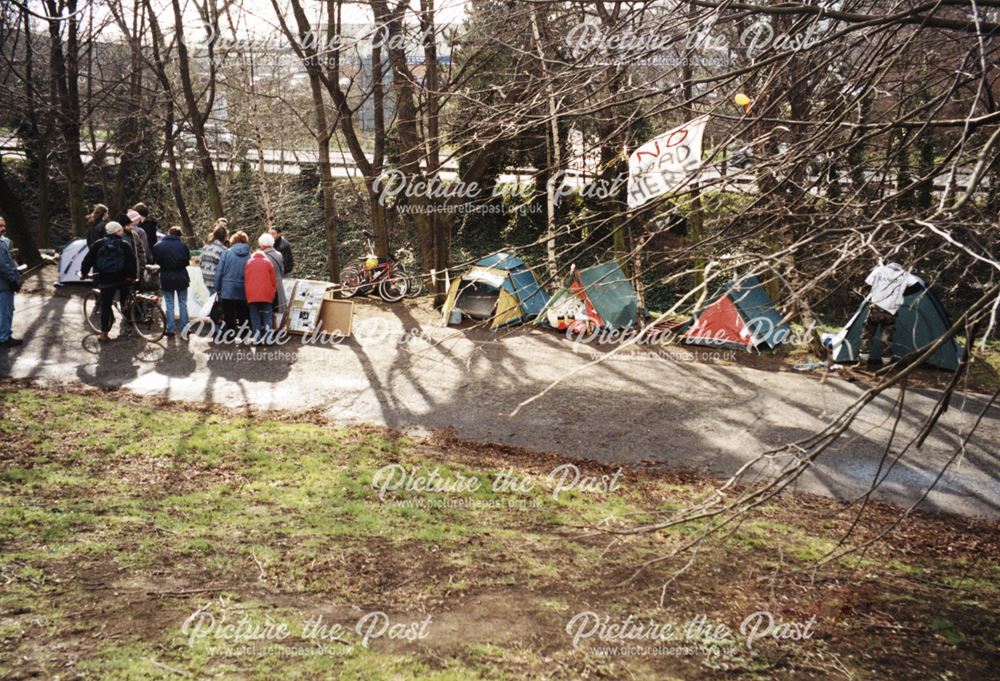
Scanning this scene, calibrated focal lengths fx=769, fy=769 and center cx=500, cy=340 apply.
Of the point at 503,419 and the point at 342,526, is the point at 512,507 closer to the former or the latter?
the point at 342,526

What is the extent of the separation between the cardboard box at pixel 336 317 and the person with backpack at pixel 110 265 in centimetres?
293

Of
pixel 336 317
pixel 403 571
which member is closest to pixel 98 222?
pixel 336 317

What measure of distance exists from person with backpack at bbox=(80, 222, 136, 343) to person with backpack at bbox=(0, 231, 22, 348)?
880 mm

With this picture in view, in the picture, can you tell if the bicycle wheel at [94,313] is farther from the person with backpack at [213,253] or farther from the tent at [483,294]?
the tent at [483,294]

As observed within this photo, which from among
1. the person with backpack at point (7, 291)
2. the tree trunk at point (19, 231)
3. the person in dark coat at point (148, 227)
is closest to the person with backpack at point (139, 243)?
the person in dark coat at point (148, 227)

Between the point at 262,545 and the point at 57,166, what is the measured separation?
2186 cm

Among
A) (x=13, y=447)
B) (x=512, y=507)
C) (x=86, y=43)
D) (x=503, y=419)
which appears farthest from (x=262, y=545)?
(x=86, y=43)

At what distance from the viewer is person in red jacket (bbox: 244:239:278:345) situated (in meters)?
11.6

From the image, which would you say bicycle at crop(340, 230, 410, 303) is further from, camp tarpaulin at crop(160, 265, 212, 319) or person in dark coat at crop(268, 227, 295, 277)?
camp tarpaulin at crop(160, 265, 212, 319)

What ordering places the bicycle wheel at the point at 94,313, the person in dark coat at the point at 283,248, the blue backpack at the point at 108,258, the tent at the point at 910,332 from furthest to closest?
the person in dark coat at the point at 283,248 < the tent at the point at 910,332 < the bicycle wheel at the point at 94,313 < the blue backpack at the point at 108,258

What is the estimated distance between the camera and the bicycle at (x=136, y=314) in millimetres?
11875

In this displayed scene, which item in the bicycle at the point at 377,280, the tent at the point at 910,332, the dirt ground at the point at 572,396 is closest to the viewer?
the dirt ground at the point at 572,396

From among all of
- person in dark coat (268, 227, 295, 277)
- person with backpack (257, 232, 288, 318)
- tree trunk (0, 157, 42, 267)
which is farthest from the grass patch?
tree trunk (0, 157, 42, 267)

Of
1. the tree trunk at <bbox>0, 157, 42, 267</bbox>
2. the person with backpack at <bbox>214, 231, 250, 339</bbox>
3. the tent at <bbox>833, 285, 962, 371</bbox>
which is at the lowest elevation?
the tent at <bbox>833, 285, 962, 371</bbox>
